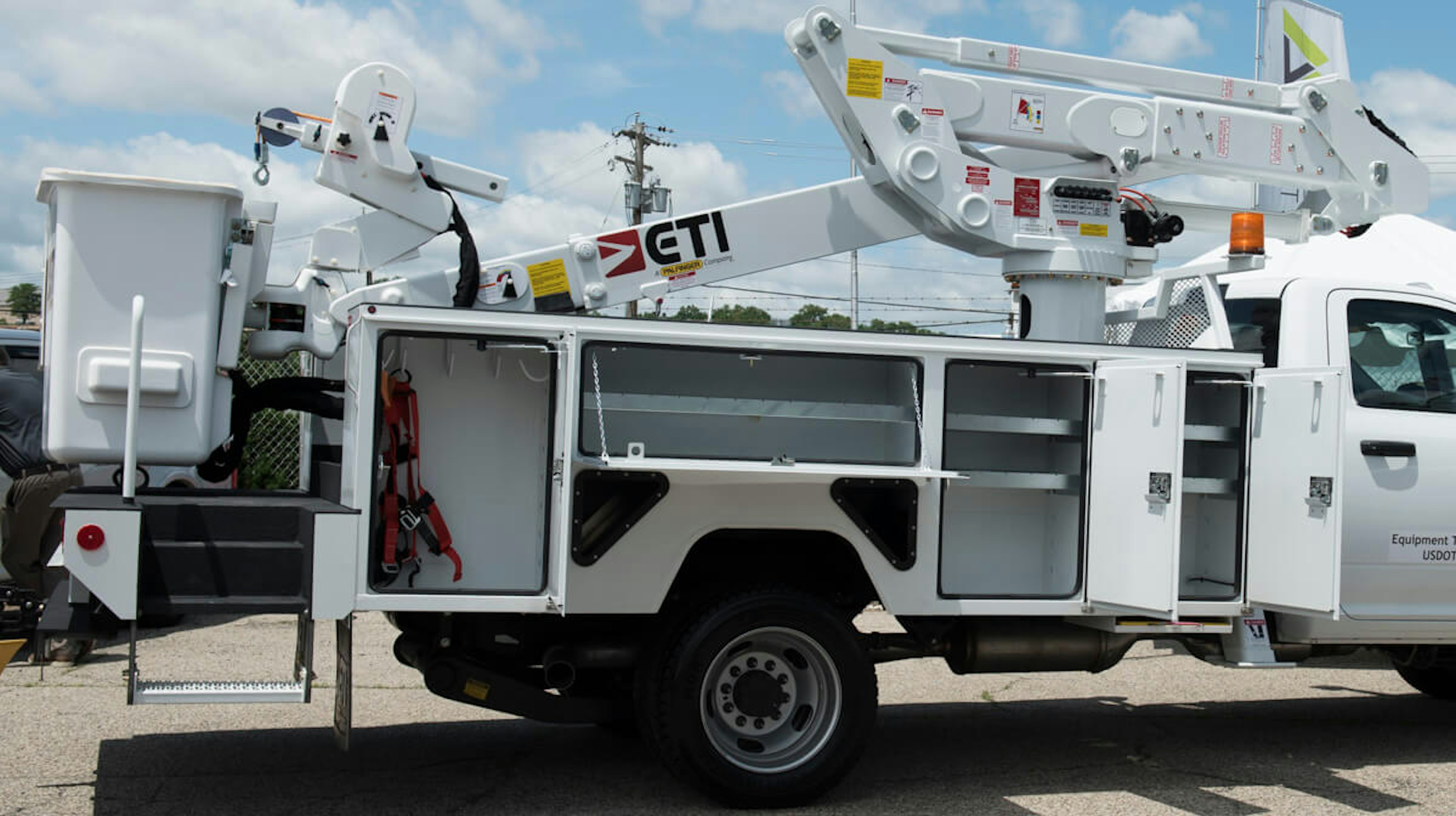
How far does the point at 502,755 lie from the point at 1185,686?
15.3ft

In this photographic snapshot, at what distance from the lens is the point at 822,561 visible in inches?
233

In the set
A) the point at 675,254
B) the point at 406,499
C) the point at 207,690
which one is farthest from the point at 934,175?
the point at 207,690

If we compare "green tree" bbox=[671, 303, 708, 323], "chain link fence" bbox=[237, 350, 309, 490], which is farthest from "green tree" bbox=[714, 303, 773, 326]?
"chain link fence" bbox=[237, 350, 309, 490]

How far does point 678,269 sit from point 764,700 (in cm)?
207

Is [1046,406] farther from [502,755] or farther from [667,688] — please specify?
[502,755]

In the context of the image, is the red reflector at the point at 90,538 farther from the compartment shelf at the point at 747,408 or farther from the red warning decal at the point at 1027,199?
the red warning decal at the point at 1027,199

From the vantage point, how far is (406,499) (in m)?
5.29

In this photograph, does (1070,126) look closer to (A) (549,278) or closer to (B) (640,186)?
(A) (549,278)

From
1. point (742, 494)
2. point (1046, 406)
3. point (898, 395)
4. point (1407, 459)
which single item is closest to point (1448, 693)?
point (1407, 459)

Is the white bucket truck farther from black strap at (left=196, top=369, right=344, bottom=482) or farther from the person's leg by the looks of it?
the person's leg

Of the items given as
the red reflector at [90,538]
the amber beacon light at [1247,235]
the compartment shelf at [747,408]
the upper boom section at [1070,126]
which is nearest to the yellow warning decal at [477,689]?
the compartment shelf at [747,408]

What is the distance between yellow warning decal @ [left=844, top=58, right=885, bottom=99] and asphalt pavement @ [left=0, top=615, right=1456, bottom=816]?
3.13 m

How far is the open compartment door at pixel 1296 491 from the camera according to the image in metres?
5.56

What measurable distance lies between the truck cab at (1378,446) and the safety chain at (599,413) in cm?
307
